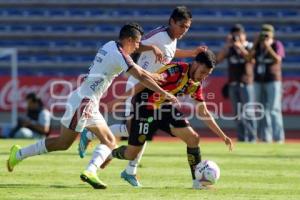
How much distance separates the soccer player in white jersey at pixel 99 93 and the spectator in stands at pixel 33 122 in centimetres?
944

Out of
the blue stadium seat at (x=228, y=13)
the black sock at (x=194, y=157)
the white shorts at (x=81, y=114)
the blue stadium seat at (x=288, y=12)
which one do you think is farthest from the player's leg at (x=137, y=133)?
the blue stadium seat at (x=288, y=12)

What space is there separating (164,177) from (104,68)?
2074 millimetres

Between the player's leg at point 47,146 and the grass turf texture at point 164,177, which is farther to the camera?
the player's leg at point 47,146

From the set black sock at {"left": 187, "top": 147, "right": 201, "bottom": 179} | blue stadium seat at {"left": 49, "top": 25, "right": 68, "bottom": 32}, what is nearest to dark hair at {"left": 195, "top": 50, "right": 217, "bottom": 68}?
black sock at {"left": 187, "top": 147, "right": 201, "bottom": 179}

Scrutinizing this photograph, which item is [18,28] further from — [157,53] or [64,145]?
[64,145]

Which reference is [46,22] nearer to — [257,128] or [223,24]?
[223,24]

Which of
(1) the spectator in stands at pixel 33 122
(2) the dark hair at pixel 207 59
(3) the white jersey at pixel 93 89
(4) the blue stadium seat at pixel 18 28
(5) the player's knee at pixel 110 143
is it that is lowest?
(1) the spectator in stands at pixel 33 122

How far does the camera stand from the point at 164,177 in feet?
37.8

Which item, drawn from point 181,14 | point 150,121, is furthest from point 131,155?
point 181,14

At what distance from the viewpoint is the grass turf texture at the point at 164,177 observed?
944 cm

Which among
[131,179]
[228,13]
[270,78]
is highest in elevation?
[228,13]

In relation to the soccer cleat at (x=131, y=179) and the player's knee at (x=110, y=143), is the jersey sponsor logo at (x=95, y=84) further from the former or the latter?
the soccer cleat at (x=131, y=179)

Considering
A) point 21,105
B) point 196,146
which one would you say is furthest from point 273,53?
point 196,146

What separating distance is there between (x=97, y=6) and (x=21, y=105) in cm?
568
